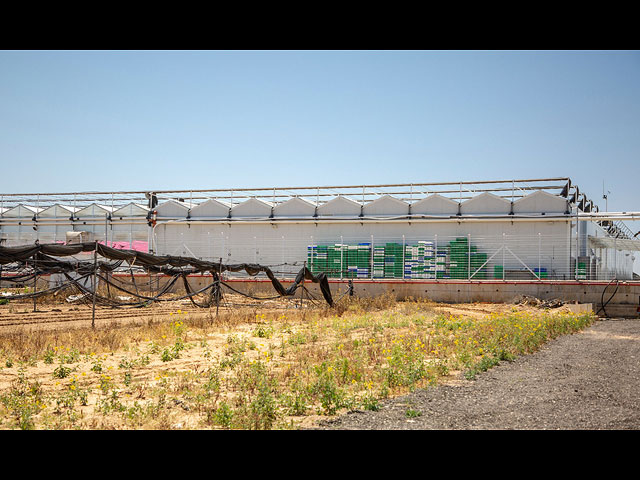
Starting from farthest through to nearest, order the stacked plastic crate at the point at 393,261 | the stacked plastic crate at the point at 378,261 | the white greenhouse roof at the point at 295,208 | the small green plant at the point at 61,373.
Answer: the white greenhouse roof at the point at 295,208, the stacked plastic crate at the point at 378,261, the stacked plastic crate at the point at 393,261, the small green plant at the point at 61,373

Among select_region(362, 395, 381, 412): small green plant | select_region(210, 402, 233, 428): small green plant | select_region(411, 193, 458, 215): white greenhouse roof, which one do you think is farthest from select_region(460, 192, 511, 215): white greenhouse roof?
select_region(210, 402, 233, 428): small green plant

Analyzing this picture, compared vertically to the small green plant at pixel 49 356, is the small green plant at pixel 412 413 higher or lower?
higher

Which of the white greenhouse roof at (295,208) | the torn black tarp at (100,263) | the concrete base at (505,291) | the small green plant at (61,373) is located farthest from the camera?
the white greenhouse roof at (295,208)

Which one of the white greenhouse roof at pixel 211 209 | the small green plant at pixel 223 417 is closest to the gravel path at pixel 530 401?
the small green plant at pixel 223 417

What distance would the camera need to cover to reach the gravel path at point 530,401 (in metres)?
6.18

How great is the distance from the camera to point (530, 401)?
7.27 meters

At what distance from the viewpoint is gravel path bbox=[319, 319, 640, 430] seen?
618 centimetres

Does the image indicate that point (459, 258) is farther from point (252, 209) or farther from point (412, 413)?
point (412, 413)

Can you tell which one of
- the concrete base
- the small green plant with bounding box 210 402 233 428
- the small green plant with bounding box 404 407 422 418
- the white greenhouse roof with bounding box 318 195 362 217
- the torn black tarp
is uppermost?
the white greenhouse roof with bounding box 318 195 362 217

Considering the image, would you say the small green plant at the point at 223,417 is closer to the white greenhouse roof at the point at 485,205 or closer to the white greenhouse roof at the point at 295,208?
the white greenhouse roof at the point at 485,205

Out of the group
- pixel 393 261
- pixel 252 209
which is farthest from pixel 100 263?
pixel 393 261

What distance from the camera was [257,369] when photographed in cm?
870

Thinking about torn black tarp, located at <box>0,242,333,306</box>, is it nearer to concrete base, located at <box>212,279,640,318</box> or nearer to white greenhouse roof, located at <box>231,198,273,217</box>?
concrete base, located at <box>212,279,640,318</box>

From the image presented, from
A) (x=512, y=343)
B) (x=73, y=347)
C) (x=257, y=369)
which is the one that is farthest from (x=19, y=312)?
(x=512, y=343)
